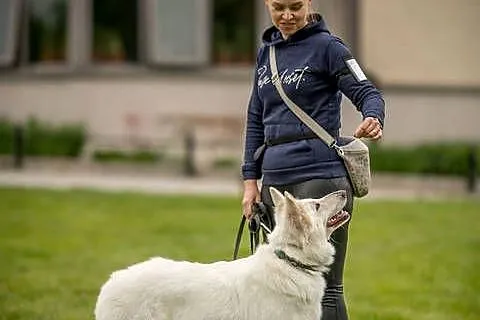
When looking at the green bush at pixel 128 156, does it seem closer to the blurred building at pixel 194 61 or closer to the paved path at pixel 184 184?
the paved path at pixel 184 184

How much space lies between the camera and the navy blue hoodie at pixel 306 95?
6.46 m

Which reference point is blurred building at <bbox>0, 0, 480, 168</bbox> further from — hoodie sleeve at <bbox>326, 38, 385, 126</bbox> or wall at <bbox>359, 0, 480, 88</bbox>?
hoodie sleeve at <bbox>326, 38, 385, 126</bbox>

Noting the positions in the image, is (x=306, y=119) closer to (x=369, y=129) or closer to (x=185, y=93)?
(x=369, y=129)

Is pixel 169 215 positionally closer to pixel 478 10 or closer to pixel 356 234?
pixel 356 234

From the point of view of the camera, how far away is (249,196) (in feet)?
23.4

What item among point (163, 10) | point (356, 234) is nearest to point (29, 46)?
point (163, 10)

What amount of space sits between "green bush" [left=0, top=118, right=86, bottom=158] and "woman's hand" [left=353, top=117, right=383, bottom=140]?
16.8 metres

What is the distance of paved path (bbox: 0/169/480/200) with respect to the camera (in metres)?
19.2

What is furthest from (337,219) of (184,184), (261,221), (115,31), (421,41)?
(115,31)

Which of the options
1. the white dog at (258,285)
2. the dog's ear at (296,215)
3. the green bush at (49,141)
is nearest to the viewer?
the dog's ear at (296,215)

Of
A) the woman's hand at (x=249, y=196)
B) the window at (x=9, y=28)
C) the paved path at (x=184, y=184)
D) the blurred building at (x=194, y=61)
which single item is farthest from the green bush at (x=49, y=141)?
the woman's hand at (x=249, y=196)

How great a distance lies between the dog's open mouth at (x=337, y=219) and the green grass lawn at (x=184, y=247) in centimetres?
307

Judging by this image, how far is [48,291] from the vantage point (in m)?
10.4

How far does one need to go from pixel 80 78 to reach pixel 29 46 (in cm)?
135
